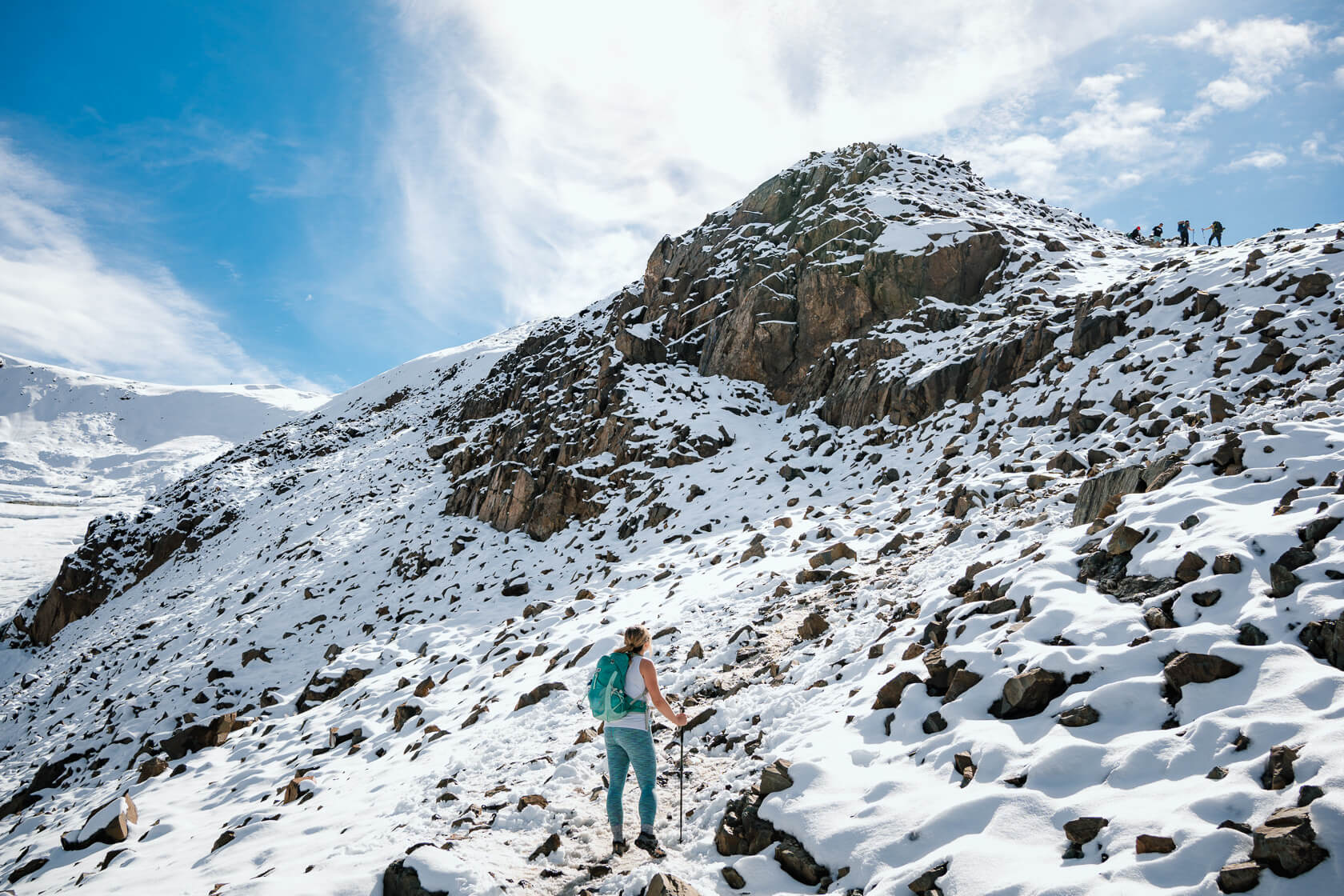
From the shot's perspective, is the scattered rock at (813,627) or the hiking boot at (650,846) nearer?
the hiking boot at (650,846)

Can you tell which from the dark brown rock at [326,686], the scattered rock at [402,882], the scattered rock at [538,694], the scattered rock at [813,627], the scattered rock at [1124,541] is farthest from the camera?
the dark brown rock at [326,686]

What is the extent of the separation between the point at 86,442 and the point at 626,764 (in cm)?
10732

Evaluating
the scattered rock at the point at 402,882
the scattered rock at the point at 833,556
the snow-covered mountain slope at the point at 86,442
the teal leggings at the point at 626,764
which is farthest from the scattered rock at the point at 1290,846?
the snow-covered mountain slope at the point at 86,442

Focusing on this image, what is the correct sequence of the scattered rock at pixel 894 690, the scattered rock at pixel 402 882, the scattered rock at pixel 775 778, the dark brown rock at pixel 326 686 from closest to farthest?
the scattered rock at pixel 402 882, the scattered rock at pixel 775 778, the scattered rock at pixel 894 690, the dark brown rock at pixel 326 686

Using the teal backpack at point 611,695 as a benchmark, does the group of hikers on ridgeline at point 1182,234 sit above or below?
above

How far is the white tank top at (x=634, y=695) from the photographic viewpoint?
5730 mm

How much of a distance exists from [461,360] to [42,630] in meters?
35.6

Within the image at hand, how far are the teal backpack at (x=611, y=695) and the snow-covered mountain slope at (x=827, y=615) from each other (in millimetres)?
1321

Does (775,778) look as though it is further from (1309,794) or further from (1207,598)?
(1207,598)

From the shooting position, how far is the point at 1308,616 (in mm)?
4500

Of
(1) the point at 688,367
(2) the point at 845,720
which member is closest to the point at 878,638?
(2) the point at 845,720

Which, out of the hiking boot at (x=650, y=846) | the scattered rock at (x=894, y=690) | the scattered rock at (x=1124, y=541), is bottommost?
the hiking boot at (x=650, y=846)

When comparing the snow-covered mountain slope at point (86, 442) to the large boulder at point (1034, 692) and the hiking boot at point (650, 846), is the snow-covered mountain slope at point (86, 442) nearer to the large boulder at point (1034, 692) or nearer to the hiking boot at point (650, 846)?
the hiking boot at point (650, 846)

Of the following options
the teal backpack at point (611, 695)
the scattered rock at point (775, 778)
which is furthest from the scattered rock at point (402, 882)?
the scattered rock at point (775, 778)
